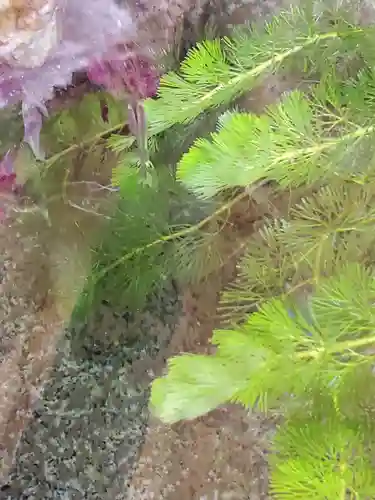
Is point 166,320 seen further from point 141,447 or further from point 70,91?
point 70,91

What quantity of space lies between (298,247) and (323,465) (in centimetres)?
25

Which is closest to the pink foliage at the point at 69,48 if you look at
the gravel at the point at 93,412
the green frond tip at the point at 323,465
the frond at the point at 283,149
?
the frond at the point at 283,149

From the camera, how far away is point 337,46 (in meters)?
0.57

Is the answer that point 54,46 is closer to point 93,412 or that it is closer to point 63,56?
point 63,56

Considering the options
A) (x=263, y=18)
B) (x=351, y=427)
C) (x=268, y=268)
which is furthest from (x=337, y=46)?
(x=351, y=427)

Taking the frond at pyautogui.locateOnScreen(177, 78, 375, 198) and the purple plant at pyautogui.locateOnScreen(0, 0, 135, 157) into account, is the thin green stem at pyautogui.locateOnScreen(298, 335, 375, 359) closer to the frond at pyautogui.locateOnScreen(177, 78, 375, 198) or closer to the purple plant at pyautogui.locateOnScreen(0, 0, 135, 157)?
the frond at pyautogui.locateOnScreen(177, 78, 375, 198)

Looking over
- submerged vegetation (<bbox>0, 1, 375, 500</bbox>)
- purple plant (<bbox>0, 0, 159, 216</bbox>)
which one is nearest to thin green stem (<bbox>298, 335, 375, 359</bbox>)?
submerged vegetation (<bbox>0, 1, 375, 500</bbox>)

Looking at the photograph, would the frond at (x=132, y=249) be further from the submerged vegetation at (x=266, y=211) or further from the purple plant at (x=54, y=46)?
the purple plant at (x=54, y=46)

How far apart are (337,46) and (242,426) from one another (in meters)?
0.36

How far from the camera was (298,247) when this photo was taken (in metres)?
0.60

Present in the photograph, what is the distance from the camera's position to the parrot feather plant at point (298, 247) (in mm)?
393

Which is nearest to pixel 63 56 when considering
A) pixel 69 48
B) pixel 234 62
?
pixel 69 48

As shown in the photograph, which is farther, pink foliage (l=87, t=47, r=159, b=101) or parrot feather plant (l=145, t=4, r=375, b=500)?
pink foliage (l=87, t=47, r=159, b=101)

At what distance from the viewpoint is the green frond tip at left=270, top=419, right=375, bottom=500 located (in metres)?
0.38
